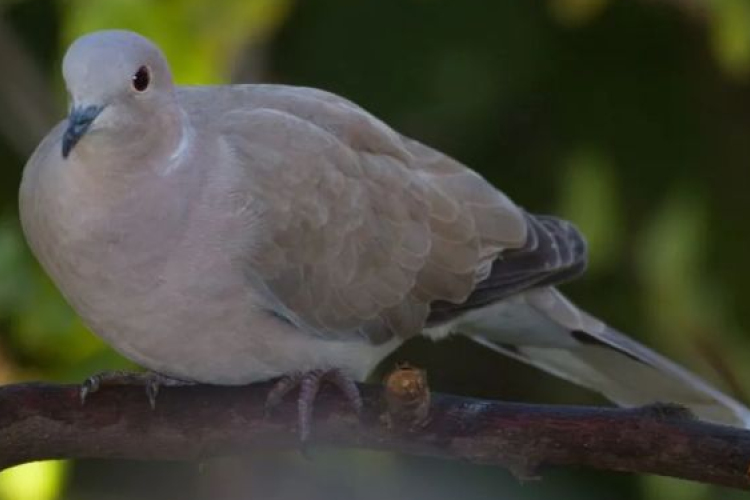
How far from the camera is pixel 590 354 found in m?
2.97

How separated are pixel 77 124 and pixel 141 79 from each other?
0.50 ft

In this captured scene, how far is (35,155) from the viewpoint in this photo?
2439 mm

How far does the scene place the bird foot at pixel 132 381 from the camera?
2.30 meters

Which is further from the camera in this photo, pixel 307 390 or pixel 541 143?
pixel 541 143

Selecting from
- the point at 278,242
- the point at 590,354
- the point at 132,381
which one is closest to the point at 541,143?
the point at 590,354

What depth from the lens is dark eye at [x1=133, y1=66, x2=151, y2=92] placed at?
231 cm

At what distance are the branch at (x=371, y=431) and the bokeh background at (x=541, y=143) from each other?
100 centimetres

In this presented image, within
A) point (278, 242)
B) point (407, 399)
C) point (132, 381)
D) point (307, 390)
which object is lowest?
point (407, 399)

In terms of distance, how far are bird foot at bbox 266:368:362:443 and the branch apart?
14 mm

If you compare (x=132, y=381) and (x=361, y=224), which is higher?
(x=361, y=224)

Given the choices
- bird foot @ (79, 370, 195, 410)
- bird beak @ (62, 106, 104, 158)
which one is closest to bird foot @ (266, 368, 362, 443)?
bird foot @ (79, 370, 195, 410)

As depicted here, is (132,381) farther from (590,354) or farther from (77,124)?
(590,354)

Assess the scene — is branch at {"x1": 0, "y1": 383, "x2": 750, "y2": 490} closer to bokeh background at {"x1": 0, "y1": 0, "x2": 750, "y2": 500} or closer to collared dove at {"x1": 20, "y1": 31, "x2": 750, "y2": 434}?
collared dove at {"x1": 20, "y1": 31, "x2": 750, "y2": 434}

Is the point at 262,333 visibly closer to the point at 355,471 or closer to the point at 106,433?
the point at 106,433
